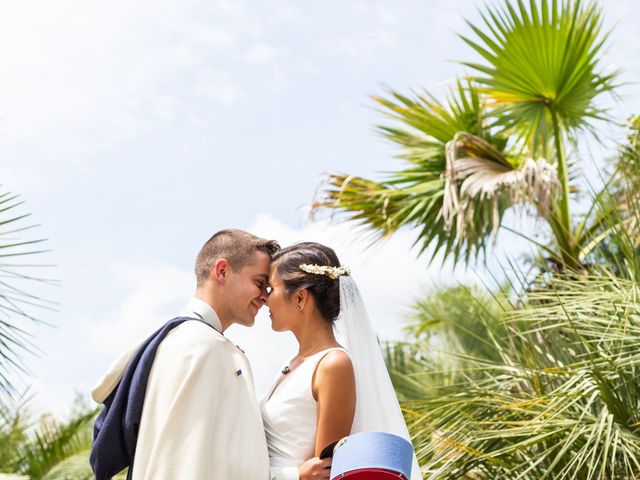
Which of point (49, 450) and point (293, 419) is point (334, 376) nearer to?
point (293, 419)

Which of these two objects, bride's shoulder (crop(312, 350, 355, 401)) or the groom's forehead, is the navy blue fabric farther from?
bride's shoulder (crop(312, 350, 355, 401))

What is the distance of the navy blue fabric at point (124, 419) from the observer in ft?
10.3

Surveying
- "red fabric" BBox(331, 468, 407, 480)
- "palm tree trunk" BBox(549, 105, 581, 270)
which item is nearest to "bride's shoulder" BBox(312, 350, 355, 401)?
"red fabric" BBox(331, 468, 407, 480)

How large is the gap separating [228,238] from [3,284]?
4.72 ft

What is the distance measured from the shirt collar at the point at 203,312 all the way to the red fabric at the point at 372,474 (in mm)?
981

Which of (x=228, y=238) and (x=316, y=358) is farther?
(x=228, y=238)

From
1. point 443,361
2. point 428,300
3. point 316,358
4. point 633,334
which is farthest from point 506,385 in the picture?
point 428,300

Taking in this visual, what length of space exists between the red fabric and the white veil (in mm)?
529

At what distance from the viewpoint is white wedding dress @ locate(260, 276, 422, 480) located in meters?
3.22

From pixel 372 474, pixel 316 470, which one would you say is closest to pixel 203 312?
pixel 316 470

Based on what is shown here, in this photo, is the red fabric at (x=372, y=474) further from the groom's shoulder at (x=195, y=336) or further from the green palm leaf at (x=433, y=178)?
the green palm leaf at (x=433, y=178)

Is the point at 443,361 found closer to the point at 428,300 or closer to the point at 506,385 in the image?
the point at 428,300

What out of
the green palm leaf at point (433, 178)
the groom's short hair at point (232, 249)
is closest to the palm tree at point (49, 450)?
the green palm leaf at point (433, 178)

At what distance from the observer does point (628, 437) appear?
4926mm
